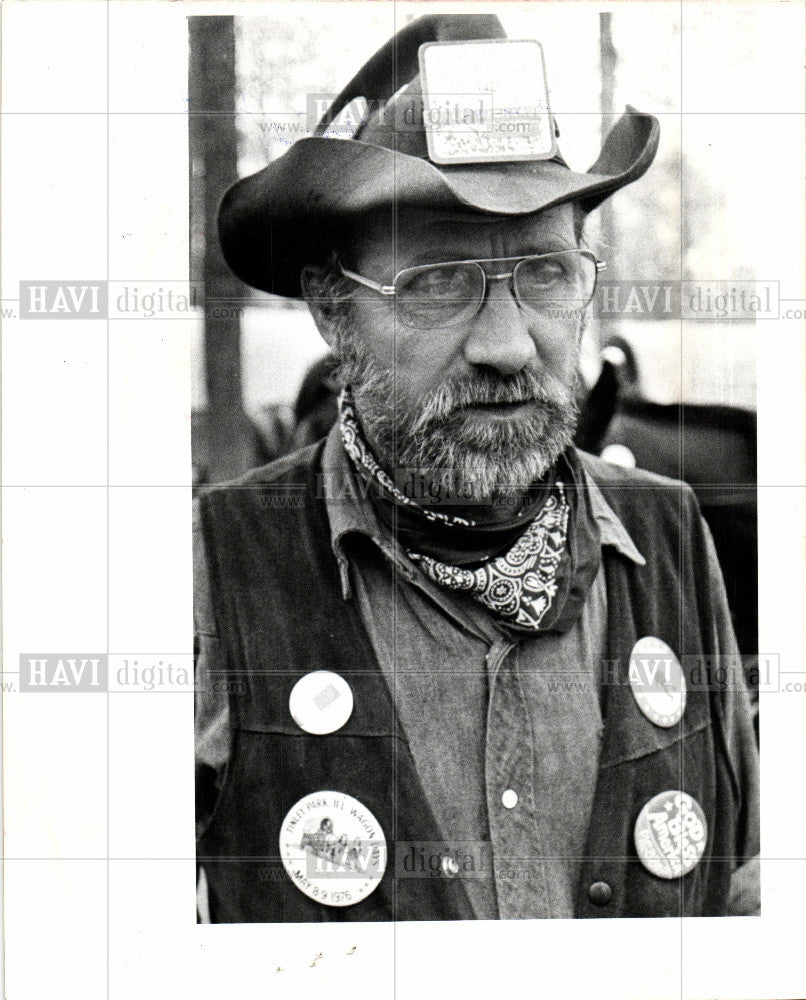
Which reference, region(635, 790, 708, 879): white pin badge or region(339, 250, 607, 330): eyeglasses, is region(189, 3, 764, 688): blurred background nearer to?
region(339, 250, 607, 330): eyeglasses

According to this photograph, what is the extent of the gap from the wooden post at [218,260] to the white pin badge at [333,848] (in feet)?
2.89

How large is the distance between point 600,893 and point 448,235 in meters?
1.70

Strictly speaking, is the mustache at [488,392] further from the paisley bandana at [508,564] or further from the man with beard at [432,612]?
the paisley bandana at [508,564]

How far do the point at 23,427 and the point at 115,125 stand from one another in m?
0.81

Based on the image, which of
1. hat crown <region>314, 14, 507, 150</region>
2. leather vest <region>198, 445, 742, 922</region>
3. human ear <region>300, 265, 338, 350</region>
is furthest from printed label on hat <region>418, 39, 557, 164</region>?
leather vest <region>198, 445, 742, 922</region>

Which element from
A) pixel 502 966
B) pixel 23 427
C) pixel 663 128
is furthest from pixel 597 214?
pixel 502 966

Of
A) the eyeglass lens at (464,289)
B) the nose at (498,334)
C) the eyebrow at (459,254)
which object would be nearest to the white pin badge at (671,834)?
the nose at (498,334)

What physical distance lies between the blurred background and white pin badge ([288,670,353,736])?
571 mm

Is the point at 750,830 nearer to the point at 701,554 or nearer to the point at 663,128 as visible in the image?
the point at 701,554

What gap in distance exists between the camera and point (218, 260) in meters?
2.62

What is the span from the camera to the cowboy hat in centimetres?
249

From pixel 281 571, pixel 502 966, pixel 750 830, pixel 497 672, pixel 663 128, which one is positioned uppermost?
pixel 663 128

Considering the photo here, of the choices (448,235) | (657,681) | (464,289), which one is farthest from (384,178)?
(657,681)

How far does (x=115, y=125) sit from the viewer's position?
2652 mm
